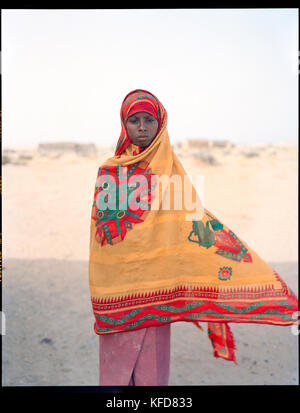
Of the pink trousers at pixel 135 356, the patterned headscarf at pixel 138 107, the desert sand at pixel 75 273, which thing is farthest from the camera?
the desert sand at pixel 75 273

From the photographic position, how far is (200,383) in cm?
395

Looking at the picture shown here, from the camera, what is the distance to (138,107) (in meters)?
2.32

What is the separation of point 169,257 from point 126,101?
100cm

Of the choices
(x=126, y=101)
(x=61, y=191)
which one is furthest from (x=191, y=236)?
(x=61, y=191)

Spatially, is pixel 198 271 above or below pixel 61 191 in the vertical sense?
below

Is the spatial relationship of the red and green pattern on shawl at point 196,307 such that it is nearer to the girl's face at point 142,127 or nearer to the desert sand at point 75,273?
the girl's face at point 142,127

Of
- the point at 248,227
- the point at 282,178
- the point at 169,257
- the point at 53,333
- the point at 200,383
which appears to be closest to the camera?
the point at 169,257

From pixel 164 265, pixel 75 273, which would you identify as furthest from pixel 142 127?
pixel 75 273

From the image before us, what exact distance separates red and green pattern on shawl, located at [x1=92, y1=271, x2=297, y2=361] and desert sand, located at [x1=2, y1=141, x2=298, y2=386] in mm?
1412

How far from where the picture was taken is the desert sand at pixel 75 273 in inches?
163

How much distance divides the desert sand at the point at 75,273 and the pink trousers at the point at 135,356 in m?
1.43

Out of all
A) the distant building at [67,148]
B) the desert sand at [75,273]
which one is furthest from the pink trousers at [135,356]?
the distant building at [67,148]

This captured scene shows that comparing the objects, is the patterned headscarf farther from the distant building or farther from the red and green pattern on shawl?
the distant building

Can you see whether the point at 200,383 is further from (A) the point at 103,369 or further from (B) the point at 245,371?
(A) the point at 103,369
